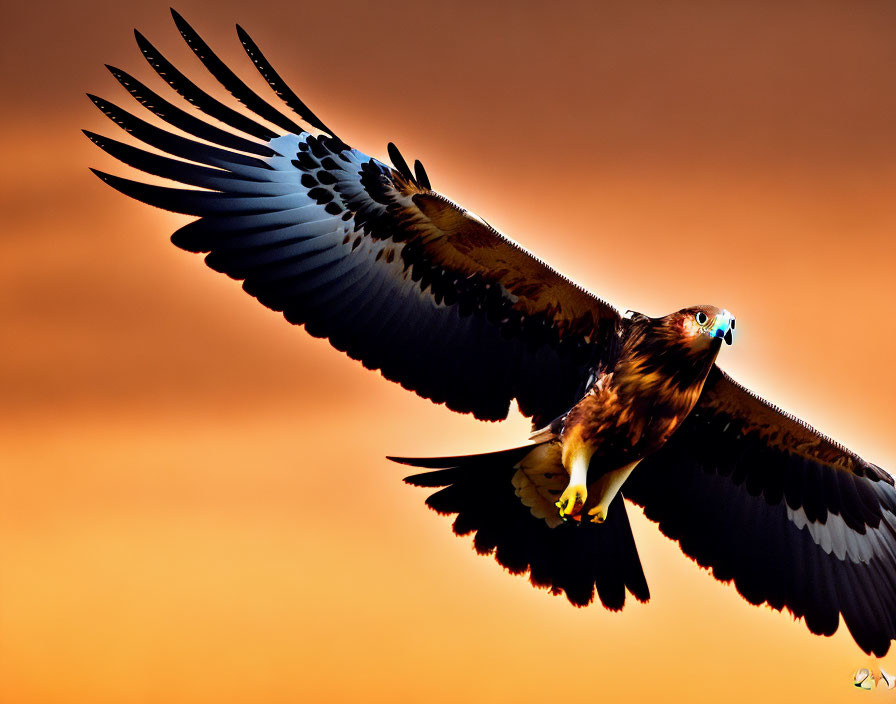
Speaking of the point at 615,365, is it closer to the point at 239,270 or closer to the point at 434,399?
the point at 434,399

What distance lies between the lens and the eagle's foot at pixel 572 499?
15.9ft

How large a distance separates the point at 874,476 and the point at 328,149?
2.45 m

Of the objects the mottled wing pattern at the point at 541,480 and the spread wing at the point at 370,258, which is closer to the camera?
the spread wing at the point at 370,258

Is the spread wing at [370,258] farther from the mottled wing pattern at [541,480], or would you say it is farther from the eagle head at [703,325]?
the eagle head at [703,325]

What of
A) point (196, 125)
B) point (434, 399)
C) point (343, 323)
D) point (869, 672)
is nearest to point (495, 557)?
point (434, 399)

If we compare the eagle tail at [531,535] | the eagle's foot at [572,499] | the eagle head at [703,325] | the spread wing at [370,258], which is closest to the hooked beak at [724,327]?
the eagle head at [703,325]

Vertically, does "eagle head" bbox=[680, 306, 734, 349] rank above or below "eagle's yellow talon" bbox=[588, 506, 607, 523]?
above

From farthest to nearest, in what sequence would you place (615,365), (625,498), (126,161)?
(625,498), (615,365), (126,161)

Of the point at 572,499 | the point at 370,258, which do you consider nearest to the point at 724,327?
the point at 572,499

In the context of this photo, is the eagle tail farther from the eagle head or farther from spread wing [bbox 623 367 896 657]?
the eagle head

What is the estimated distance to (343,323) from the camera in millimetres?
5117

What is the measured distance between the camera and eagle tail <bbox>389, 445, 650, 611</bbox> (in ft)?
16.7

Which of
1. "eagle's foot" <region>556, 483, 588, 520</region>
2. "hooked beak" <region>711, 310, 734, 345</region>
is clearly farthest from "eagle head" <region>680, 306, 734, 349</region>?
"eagle's foot" <region>556, 483, 588, 520</region>

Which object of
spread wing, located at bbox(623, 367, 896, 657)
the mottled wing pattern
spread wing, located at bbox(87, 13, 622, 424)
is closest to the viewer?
spread wing, located at bbox(87, 13, 622, 424)
